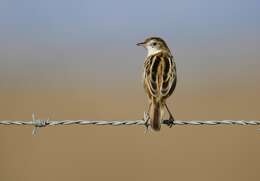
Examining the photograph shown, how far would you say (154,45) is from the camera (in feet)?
33.7

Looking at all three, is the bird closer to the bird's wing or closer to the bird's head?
the bird's wing

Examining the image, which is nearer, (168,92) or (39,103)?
(168,92)

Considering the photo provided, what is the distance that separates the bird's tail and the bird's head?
1831 mm

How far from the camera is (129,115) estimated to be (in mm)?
21938

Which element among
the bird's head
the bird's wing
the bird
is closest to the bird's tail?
the bird

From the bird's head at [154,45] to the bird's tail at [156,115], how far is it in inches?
72.1

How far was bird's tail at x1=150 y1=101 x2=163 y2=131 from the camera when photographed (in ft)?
26.0

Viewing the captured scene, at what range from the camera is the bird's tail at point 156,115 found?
7938 mm

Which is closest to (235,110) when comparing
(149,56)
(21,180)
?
(21,180)

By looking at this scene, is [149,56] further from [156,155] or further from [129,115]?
[129,115]

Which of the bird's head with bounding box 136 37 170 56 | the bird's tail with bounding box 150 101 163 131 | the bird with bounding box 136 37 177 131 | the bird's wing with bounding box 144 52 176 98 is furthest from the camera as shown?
the bird's head with bounding box 136 37 170 56

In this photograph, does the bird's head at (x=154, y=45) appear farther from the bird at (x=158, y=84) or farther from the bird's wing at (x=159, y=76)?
the bird's wing at (x=159, y=76)

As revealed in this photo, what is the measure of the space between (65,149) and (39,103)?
5.86 m

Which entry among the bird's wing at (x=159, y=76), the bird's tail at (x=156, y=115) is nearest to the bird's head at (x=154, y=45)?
the bird's wing at (x=159, y=76)
